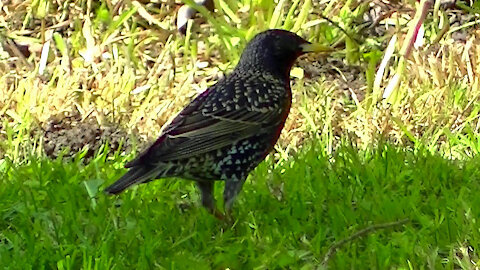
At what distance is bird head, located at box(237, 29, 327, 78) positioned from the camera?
5.04 meters

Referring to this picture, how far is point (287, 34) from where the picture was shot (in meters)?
5.08

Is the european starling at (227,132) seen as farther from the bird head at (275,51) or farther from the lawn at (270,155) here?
→ the lawn at (270,155)

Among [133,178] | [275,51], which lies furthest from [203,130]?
[275,51]

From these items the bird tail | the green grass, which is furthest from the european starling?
the green grass

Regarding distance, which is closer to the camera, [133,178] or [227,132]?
[133,178]

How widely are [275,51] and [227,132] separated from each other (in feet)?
1.93

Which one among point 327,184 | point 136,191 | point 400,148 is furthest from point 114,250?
point 400,148

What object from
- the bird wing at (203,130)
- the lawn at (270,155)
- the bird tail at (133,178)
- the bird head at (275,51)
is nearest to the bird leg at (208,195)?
the lawn at (270,155)

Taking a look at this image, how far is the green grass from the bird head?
539 mm

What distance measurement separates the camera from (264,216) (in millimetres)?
4645

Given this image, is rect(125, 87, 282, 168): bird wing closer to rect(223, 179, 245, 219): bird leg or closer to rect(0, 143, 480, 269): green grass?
rect(223, 179, 245, 219): bird leg

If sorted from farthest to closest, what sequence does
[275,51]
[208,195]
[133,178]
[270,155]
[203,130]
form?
[270,155] → [275,51] → [208,195] → [203,130] → [133,178]

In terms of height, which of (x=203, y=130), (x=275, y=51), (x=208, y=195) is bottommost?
(x=208, y=195)

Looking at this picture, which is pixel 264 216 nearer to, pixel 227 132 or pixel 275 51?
pixel 227 132
